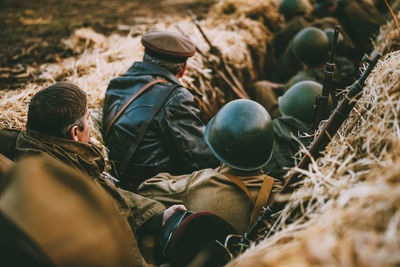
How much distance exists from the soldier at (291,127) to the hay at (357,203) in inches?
35.8

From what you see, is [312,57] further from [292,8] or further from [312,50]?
[292,8]

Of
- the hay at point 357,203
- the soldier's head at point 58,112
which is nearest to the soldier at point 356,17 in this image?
the hay at point 357,203

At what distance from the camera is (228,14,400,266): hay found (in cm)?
90

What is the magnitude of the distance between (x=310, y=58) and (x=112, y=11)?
19.2ft

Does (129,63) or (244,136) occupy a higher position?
(244,136)

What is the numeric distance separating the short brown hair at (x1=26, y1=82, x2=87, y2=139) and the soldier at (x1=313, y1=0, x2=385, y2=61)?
6649 millimetres

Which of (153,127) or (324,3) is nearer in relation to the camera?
(153,127)

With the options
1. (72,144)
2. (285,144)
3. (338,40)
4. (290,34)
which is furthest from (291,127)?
(290,34)

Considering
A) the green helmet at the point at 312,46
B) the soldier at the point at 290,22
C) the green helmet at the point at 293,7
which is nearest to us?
the green helmet at the point at 312,46

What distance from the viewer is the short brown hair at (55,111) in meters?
1.89

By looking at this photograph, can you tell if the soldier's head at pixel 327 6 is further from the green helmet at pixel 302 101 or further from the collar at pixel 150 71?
the collar at pixel 150 71

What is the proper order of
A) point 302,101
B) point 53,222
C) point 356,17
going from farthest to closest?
point 356,17
point 302,101
point 53,222

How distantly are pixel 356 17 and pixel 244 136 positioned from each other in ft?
21.7

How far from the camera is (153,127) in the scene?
115 inches
